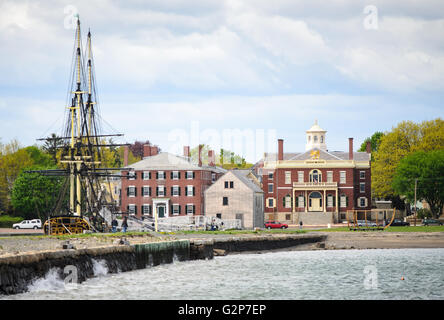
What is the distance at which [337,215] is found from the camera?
9975cm

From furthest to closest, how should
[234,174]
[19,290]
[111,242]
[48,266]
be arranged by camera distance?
[234,174]
[111,242]
[48,266]
[19,290]

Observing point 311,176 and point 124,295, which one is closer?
point 124,295

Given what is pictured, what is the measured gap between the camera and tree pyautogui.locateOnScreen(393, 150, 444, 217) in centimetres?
9338

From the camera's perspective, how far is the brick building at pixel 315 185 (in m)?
100

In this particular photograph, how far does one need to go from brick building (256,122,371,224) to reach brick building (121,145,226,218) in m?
13.7

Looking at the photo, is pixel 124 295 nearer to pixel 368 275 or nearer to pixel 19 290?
pixel 19 290

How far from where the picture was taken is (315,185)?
10050 centimetres

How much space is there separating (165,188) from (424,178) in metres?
34.3

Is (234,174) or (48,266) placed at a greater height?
(234,174)

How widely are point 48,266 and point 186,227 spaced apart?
139 ft

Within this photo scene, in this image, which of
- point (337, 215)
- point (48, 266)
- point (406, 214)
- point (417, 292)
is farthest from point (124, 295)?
point (406, 214)

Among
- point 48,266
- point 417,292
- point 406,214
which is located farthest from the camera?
point 406,214

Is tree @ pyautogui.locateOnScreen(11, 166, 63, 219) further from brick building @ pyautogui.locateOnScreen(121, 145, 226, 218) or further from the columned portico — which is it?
the columned portico

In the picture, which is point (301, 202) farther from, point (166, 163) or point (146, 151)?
point (146, 151)
